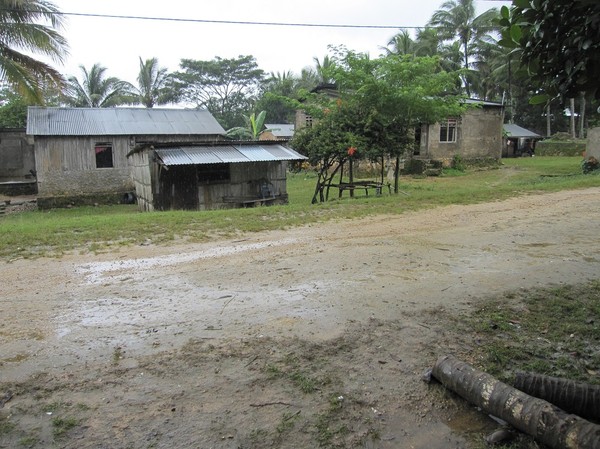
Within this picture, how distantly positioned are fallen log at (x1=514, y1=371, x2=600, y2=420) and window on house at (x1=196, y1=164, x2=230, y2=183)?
1407 cm

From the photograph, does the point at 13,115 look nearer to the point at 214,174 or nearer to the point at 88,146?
the point at 88,146

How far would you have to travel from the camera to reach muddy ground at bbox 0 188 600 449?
282 centimetres

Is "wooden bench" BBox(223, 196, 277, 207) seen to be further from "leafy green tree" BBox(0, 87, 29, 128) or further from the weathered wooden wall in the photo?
"leafy green tree" BBox(0, 87, 29, 128)

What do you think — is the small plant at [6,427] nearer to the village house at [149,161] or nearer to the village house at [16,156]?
the village house at [149,161]

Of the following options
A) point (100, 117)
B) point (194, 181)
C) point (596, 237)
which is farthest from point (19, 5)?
point (596, 237)

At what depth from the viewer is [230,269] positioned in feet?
20.2

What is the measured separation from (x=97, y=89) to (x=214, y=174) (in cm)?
2160

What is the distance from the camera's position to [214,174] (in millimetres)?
16188

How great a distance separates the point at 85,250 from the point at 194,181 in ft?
28.5

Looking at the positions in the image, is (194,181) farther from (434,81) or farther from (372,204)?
(434,81)

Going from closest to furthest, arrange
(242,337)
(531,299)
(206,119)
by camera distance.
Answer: (242,337) → (531,299) → (206,119)

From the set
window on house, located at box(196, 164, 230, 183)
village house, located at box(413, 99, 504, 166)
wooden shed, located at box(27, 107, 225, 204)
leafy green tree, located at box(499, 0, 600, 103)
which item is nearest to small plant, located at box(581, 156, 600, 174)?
village house, located at box(413, 99, 504, 166)

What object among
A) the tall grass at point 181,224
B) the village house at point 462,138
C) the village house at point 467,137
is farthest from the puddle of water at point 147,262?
the village house at point 467,137

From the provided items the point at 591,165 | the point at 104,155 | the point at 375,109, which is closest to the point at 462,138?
the point at 591,165
